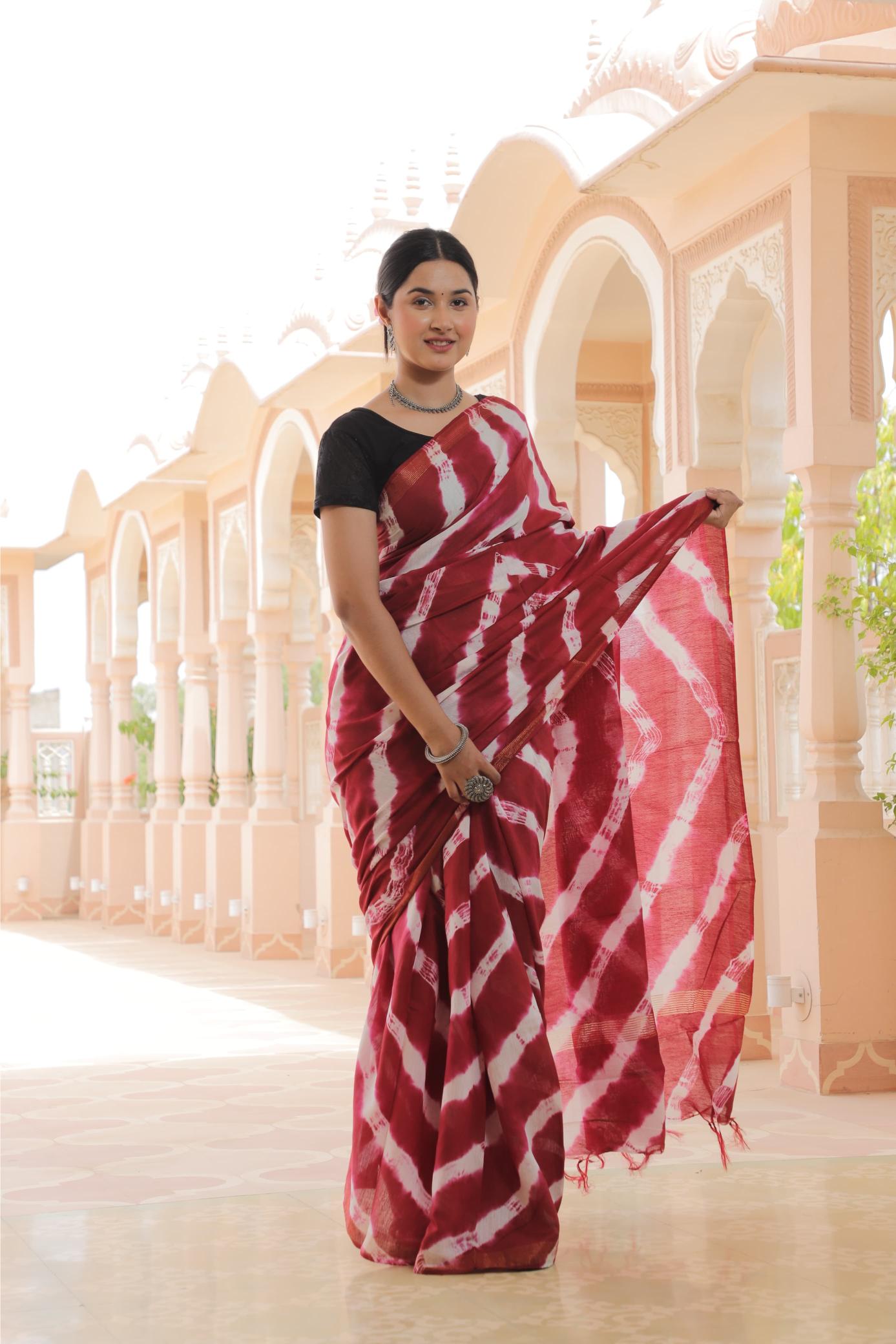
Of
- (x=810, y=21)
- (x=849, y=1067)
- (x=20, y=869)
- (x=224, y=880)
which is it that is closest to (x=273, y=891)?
(x=224, y=880)

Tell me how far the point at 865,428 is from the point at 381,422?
284 centimetres

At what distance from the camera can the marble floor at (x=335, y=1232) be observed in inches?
107

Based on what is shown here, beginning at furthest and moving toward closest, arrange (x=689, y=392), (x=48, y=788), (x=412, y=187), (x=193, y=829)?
(x=48, y=788), (x=193, y=829), (x=412, y=187), (x=689, y=392)

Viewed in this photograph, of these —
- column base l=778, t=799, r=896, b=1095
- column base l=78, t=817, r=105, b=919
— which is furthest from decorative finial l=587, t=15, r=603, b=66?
column base l=78, t=817, r=105, b=919

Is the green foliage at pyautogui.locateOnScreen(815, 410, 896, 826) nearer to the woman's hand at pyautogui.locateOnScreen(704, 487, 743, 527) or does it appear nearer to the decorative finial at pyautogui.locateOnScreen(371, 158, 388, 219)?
the woman's hand at pyautogui.locateOnScreen(704, 487, 743, 527)

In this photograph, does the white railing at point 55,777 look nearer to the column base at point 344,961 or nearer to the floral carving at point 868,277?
the column base at point 344,961

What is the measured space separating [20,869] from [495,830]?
46.8 ft

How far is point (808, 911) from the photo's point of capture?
5.67m

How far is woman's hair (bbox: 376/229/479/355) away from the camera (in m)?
3.29

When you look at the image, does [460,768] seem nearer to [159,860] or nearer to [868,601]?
[868,601]

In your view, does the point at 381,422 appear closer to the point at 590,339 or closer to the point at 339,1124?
the point at 339,1124

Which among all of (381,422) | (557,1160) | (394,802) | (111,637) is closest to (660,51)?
(381,422)

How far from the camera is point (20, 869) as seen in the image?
1675 cm

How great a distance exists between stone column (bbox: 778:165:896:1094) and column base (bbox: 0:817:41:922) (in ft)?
39.5
